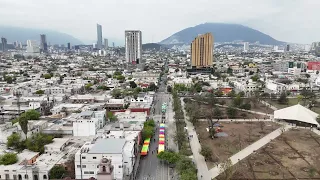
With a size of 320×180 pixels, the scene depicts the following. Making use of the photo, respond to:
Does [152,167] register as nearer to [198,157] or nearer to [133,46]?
[198,157]

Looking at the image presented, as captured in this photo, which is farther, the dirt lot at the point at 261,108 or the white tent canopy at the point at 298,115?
the dirt lot at the point at 261,108

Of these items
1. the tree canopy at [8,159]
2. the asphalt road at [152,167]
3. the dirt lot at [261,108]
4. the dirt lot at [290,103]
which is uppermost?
the dirt lot at [290,103]

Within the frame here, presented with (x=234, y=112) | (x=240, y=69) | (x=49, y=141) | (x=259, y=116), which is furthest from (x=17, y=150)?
(x=240, y=69)

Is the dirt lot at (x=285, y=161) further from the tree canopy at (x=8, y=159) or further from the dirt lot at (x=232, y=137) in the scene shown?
the tree canopy at (x=8, y=159)

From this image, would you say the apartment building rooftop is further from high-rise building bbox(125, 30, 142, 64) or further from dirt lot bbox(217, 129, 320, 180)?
high-rise building bbox(125, 30, 142, 64)

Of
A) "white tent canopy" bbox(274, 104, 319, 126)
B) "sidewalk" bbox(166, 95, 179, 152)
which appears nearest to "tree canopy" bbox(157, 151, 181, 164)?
"sidewalk" bbox(166, 95, 179, 152)

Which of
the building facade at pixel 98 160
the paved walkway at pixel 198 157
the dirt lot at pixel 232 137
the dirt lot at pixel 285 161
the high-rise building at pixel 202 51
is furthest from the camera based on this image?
the high-rise building at pixel 202 51

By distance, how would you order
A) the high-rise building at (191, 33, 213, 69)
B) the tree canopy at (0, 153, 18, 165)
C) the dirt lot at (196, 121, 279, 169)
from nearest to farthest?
the tree canopy at (0, 153, 18, 165)
the dirt lot at (196, 121, 279, 169)
the high-rise building at (191, 33, 213, 69)

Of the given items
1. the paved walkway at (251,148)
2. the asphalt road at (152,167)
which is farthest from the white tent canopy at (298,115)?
the asphalt road at (152,167)
